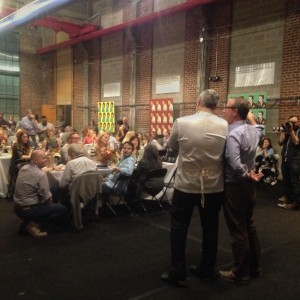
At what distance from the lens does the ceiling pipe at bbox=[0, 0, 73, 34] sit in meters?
2.85

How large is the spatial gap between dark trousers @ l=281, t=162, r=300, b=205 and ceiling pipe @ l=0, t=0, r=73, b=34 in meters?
3.90

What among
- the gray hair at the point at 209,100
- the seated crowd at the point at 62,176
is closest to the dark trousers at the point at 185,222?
the seated crowd at the point at 62,176

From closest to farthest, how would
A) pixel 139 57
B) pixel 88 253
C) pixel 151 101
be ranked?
pixel 88 253 → pixel 151 101 → pixel 139 57

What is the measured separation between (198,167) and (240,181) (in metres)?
0.35

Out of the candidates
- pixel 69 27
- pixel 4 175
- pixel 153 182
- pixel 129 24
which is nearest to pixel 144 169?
pixel 153 182

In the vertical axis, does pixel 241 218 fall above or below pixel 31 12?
below

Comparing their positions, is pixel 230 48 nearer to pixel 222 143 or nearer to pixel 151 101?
pixel 151 101

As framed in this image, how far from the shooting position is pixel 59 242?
3570mm

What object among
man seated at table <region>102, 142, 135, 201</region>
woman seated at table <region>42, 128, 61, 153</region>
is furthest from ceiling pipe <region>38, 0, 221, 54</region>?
man seated at table <region>102, 142, 135, 201</region>

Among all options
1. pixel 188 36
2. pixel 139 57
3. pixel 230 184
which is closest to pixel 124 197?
pixel 230 184

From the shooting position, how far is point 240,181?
8.29ft

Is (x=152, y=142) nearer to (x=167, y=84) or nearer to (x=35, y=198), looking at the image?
(x=35, y=198)

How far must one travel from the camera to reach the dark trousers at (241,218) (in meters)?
2.54

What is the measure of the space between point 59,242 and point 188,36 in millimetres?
7460
